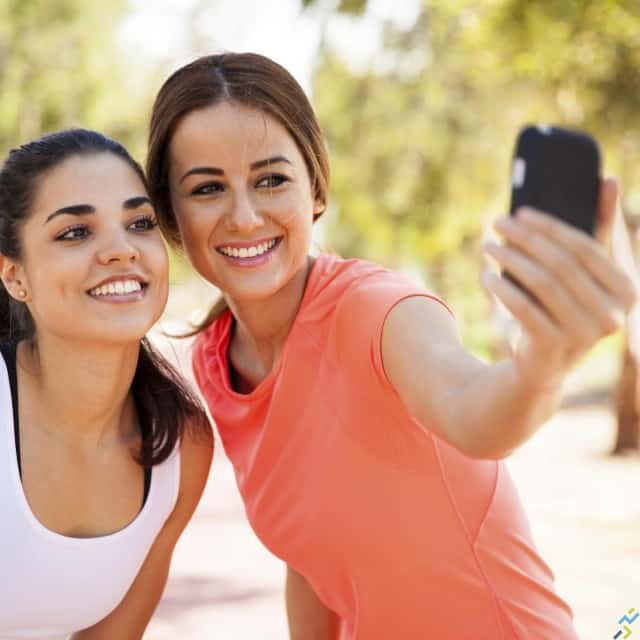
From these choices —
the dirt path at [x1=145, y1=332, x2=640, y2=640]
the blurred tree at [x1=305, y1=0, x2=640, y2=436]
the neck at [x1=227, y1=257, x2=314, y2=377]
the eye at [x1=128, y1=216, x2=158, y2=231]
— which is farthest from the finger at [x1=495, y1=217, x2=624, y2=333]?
the blurred tree at [x1=305, y1=0, x2=640, y2=436]

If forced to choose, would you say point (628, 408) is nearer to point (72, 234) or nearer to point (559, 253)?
point (72, 234)

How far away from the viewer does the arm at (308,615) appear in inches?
116

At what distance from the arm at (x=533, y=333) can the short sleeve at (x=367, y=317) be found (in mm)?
301

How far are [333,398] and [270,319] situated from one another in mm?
436

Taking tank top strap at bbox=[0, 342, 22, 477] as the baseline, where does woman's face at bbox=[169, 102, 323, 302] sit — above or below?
above

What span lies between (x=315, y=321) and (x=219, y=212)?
15.3 inches

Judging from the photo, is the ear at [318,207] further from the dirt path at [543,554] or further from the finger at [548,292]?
the dirt path at [543,554]

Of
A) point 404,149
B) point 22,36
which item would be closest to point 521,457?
point 404,149

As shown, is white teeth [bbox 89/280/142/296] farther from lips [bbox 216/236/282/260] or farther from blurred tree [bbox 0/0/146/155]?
blurred tree [bbox 0/0/146/155]

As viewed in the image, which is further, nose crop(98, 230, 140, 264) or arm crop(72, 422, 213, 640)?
arm crop(72, 422, 213, 640)

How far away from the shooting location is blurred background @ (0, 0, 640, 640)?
21.0ft

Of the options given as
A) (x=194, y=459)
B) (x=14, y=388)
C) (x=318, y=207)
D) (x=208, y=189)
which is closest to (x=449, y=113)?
(x=318, y=207)

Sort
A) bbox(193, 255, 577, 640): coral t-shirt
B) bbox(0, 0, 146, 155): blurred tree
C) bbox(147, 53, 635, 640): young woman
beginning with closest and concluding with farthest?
1. bbox(147, 53, 635, 640): young woman
2. bbox(193, 255, 577, 640): coral t-shirt
3. bbox(0, 0, 146, 155): blurred tree

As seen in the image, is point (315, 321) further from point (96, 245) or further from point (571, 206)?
point (571, 206)
